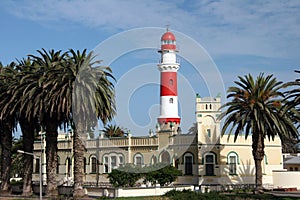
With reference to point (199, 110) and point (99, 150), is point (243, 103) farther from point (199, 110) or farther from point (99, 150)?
point (99, 150)

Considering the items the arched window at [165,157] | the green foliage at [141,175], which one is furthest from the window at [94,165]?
the green foliage at [141,175]

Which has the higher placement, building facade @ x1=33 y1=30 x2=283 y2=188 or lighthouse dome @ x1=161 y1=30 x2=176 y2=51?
lighthouse dome @ x1=161 y1=30 x2=176 y2=51

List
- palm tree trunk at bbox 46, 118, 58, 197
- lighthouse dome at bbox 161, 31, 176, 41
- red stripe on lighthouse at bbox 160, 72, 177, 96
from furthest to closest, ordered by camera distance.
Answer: lighthouse dome at bbox 161, 31, 176, 41 → red stripe on lighthouse at bbox 160, 72, 177, 96 → palm tree trunk at bbox 46, 118, 58, 197

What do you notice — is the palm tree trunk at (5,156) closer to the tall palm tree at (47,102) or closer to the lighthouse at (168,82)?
the tall palm tree at (47,102)

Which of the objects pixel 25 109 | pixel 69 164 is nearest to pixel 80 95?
pixel 25 109

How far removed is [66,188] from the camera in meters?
42.6

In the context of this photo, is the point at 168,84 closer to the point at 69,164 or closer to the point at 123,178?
the point at 69,164

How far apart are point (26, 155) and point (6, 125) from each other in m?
4.33

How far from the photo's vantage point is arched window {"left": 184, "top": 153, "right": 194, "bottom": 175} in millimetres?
51125

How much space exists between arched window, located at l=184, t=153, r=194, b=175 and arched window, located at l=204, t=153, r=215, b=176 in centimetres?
188

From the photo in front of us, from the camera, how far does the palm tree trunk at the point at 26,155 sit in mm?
45156

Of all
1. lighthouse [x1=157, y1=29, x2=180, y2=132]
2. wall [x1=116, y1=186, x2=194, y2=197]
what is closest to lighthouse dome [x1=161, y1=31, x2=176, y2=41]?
lighthouse [x1=157, y1=29, x2=180, y2=132]

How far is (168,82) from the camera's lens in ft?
212

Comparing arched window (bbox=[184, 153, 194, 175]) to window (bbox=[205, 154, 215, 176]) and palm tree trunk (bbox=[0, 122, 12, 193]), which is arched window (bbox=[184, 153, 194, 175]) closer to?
window (bbox=[205, 154, 215, 176])
